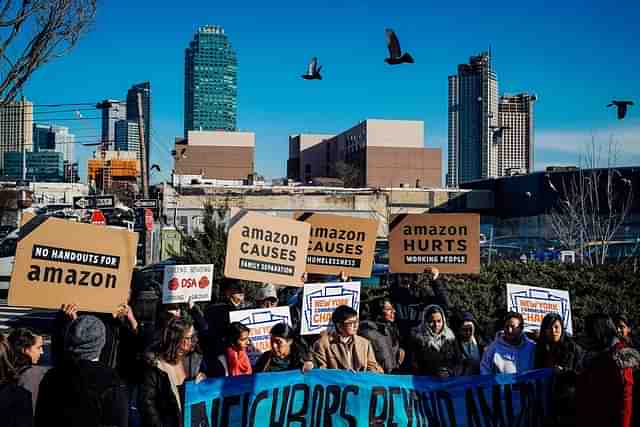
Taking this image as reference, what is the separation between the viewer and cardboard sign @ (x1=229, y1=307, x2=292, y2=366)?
812 centimetres

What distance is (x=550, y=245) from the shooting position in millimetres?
31844

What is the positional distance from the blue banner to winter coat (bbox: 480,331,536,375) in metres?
0.23

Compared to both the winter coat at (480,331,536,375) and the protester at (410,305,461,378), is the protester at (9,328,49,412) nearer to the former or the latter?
the protester at (410,305,461,378)

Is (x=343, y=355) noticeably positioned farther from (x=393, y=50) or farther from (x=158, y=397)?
(x=393, y=50)

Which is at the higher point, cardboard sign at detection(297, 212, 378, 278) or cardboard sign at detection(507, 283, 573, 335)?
cardboard sign at detection(297, 212, 378, 278)

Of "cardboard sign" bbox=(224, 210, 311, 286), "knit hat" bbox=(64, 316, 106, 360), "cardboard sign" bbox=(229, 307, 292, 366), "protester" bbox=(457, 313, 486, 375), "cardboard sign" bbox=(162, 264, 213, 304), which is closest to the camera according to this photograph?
"knit hat" bbox=(64, 316, 106, 360)

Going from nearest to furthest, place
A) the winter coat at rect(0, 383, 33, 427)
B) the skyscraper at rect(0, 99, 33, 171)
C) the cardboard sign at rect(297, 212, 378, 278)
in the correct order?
the winter coat at rect(0, 383, 33, 427) < the cardboard sign at rect(297, 212, 378, 278) < the skyscraper at rect(0, 99, 33, 171)

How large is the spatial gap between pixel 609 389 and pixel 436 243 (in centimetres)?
506

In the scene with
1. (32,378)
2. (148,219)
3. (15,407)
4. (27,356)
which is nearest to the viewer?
(15,407)

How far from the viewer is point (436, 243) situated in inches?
409

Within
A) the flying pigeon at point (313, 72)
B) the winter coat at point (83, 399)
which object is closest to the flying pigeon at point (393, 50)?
the flying pigeon at point (313, 72)

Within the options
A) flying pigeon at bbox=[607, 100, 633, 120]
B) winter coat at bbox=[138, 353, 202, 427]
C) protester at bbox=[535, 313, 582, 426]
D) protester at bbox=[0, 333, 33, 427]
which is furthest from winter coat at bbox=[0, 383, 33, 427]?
flying pigeon at bbox=[607, 100, 633, 120]

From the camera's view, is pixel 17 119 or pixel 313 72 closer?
pixel 313 72

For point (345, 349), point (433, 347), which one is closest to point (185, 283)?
point (345, 349)
